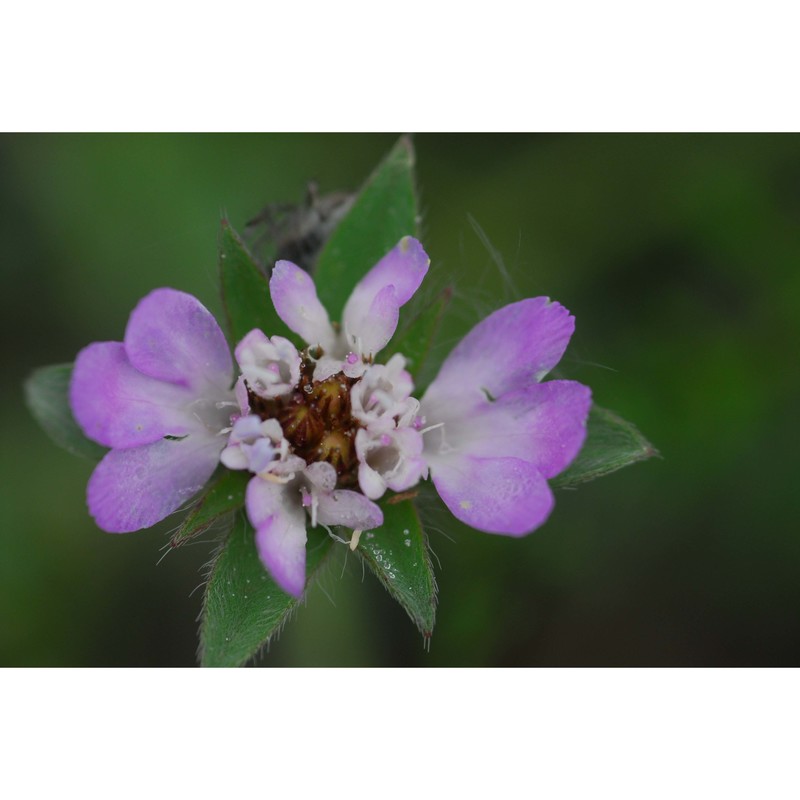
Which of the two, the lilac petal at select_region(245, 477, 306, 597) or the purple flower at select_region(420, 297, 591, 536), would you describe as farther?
the purple flower at select_region(420, 297, 591, 536)

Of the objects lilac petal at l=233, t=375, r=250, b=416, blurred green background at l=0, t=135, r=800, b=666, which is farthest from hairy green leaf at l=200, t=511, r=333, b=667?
blurred green background at l=0, t=135, r=800, b=666

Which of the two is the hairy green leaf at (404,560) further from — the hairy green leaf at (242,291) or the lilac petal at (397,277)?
the hairy green leaf at (242,291)

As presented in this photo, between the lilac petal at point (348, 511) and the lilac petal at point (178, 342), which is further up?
the lilac petal at point (178, 342)

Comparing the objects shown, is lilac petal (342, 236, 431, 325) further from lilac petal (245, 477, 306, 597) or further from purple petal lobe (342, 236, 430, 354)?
lilac petal (245, 477, 306, 597)

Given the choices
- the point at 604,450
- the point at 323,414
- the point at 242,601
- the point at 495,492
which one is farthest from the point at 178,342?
the point at 604,450

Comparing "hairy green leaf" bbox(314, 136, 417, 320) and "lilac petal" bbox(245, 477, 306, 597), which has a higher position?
"hairy green leaf" bbox(314, 136, 417, 320)

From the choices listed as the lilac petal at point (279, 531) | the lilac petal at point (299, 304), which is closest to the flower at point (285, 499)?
the lilac petal at point (279, 531)

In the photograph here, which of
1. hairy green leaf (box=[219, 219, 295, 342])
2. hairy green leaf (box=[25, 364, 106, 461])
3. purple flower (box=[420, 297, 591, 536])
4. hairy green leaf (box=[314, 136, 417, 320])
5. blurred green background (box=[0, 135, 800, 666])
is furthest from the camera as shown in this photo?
blurred green background (box=[0, 135, 800, 666])
